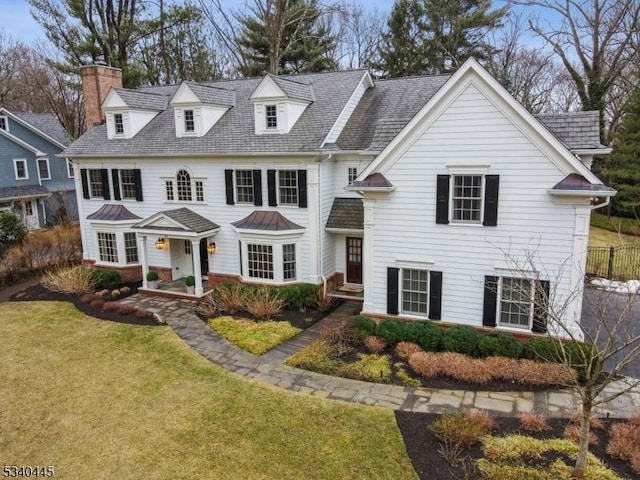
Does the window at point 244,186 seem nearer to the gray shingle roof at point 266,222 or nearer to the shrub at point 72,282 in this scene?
the gray shingle roof at point 266,222

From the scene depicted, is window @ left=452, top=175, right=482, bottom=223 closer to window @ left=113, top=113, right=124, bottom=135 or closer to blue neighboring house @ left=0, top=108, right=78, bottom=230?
window @ left=113, top=113, right=124, bottom=135

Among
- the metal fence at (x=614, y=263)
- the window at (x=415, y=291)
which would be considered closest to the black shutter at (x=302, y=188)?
the window at (x=415, y=291)

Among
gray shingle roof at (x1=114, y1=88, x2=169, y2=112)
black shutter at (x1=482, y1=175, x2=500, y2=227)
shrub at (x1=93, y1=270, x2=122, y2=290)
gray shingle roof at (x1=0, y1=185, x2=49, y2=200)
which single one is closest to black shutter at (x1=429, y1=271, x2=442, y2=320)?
black shutter at (x1=482, y1=175, x2=500, y2=227)

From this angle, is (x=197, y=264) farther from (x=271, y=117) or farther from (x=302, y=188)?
(x=271, y=117)

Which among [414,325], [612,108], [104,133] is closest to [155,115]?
[104,133]

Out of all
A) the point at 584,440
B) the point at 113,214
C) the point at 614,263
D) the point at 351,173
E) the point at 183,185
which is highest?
the point at 351,173

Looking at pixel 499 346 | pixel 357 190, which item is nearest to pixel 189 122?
pixel 357 190

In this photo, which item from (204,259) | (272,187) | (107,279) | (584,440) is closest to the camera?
(584,440)

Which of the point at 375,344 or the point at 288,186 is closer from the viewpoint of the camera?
the point at 375,344
